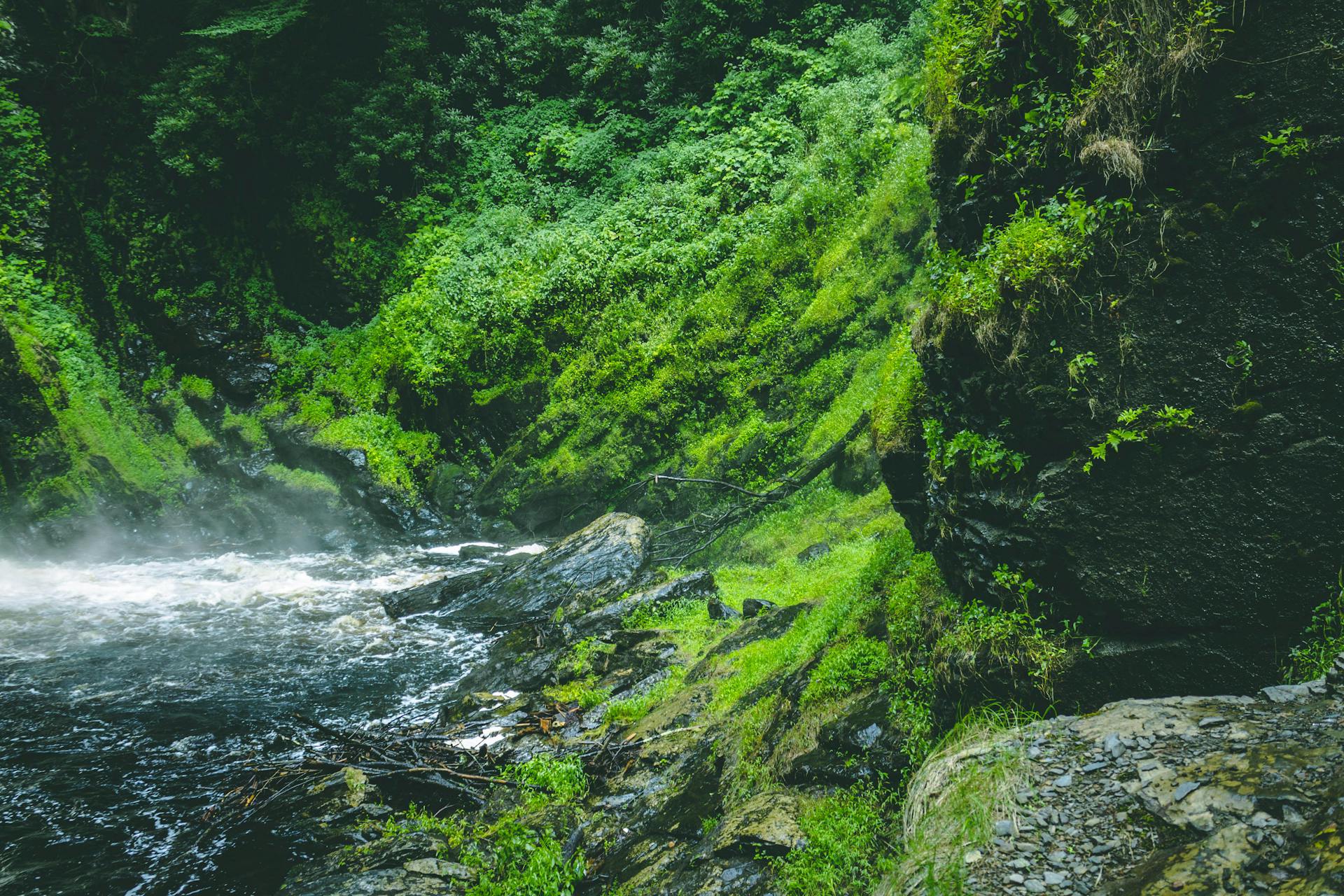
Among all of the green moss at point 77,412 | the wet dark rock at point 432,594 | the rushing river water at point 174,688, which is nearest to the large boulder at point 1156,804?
the rushing river water at point 174,688

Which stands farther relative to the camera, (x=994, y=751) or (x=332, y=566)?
(x=332, y=566)

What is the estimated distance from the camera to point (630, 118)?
20422mm

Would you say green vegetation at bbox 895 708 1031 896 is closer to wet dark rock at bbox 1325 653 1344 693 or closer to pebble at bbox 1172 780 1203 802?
pebble at bbox 1172 780 1203 802

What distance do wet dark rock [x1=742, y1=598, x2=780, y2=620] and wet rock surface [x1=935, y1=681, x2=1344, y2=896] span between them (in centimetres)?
540

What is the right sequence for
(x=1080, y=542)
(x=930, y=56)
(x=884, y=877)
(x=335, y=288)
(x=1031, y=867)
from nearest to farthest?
1. (x=1031, y=867)
2. (x=884, y=877)
3. (x=1080, y=542)
4. (x=930, y=56)
5. (x=335, y=288)

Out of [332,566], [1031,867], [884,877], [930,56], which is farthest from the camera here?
[332,566]

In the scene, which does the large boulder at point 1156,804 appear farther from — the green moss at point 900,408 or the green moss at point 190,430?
the green moss at point 190,430

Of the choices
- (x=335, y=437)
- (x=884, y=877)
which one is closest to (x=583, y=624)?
(x=884, y=877)

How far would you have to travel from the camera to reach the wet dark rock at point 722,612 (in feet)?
31.4

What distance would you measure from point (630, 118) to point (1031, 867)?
68.9 ft

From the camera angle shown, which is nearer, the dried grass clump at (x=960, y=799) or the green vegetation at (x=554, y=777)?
the dried grass clump at (x=960, y=799)

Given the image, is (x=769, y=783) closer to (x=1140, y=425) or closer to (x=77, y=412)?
(x=1140, y=425)

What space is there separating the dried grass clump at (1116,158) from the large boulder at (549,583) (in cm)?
907

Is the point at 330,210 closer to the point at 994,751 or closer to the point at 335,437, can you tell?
the point at 335,437
